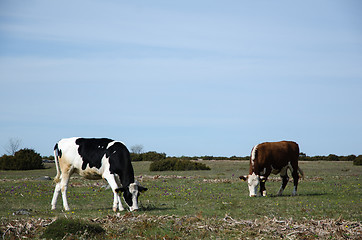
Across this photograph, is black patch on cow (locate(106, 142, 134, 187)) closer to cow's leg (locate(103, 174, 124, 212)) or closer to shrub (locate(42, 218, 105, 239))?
cow's leg (locate(103, 174, 124, 212))

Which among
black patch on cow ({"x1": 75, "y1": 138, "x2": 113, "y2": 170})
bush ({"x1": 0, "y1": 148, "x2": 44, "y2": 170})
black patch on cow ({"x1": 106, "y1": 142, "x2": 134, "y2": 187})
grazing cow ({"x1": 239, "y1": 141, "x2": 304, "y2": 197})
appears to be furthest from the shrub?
bush ({"x1": 0, "y1": 148, "x2": 44, "y2": 170})

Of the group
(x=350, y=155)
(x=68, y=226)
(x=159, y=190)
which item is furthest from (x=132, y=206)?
(x=350, y=155)

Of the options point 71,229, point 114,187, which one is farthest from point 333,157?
point 71,229

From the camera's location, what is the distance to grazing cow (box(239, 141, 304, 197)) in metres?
24.5

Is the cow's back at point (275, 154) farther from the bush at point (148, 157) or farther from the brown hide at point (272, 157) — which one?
the bush at point (148, 157)

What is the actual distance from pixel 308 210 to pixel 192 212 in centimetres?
523

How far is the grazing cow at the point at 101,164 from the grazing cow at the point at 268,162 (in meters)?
8.62

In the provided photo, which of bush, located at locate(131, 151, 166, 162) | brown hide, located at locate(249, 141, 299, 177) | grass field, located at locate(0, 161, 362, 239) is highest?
brown hide, located at locate(249, 141, 299, 177)

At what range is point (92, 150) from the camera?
63.4 ft

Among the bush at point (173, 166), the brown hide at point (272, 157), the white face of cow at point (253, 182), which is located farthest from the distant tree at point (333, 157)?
the white face of cow at point (253, 182)

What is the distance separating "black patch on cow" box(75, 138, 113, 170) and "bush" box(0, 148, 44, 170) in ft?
142

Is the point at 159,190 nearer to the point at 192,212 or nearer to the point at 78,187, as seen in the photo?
Result: the point at 78,187

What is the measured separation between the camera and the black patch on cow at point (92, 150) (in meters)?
19.1

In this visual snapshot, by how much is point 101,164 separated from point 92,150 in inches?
32.2
